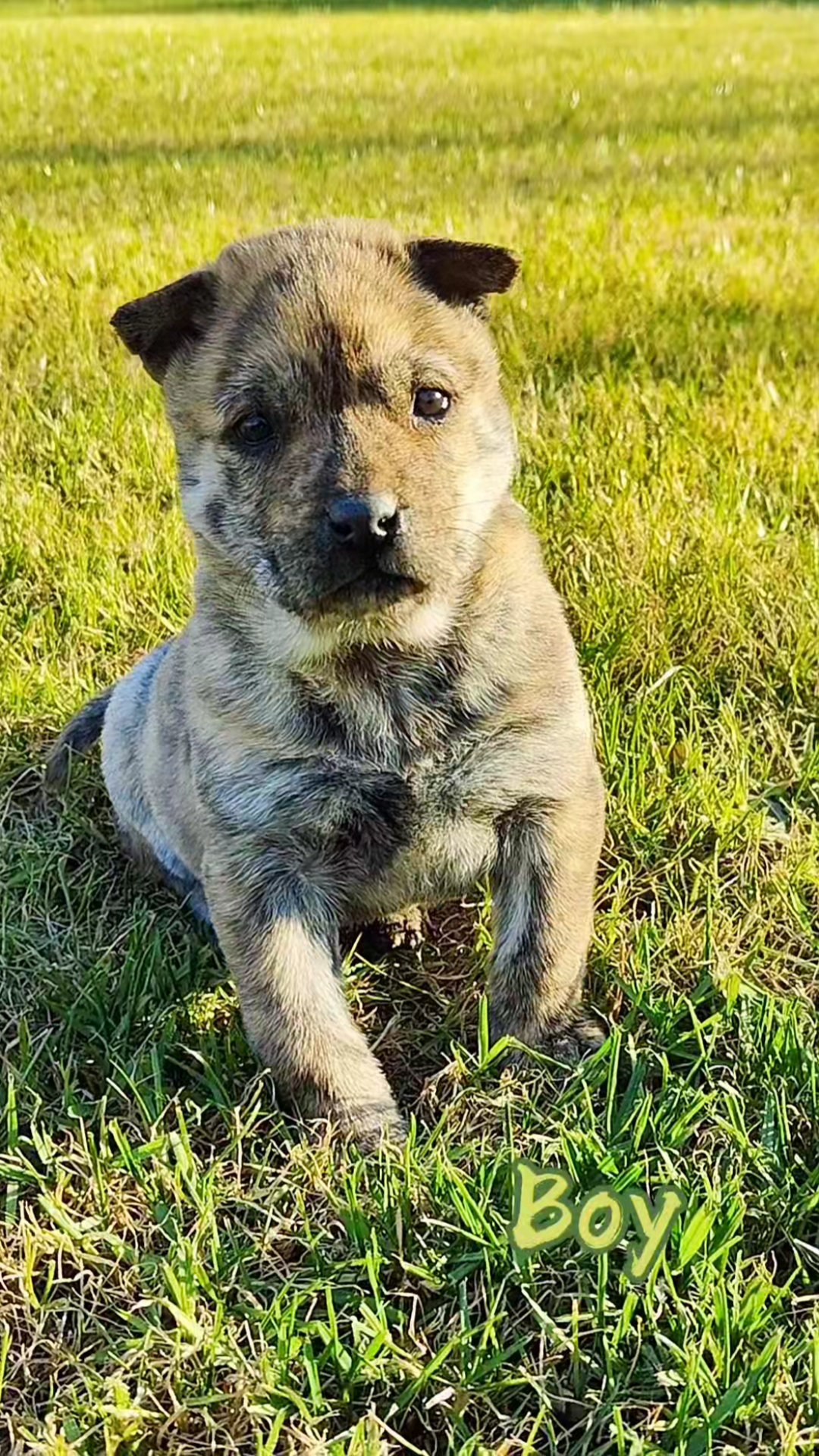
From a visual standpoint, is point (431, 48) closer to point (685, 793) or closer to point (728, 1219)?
point (685, 793)

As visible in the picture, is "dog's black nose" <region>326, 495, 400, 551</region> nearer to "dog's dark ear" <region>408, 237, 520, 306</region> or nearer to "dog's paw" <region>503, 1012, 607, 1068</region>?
"dog's dark ear" <region>408, 237, 520, 306</region>

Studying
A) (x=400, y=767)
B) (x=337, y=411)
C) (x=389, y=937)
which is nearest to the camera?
(x=337, y=411)

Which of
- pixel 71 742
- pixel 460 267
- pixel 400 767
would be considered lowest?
pixel 71 742

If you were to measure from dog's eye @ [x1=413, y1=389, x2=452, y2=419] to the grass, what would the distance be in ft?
3.12

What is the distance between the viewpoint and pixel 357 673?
222 centimetres

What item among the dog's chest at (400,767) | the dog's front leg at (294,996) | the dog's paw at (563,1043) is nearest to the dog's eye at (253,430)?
the dog's chest at (400,767)

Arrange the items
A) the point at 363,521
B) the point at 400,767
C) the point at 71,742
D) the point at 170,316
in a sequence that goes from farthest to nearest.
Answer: the point at 71,742
the point at 170,316
the point at 400,767
the point at 363,521

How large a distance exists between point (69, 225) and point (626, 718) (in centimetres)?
414

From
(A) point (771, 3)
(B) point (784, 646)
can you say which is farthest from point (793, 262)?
(A) point (771, 3)

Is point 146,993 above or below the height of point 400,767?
below

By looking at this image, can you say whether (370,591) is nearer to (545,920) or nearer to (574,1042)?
(545,920)

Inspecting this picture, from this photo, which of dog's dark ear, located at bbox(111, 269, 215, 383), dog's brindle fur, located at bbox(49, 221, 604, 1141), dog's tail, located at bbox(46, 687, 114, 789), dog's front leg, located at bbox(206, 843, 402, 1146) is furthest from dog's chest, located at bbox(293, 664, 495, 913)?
dog's tail, located at bbox(46, 687, 114, 789)

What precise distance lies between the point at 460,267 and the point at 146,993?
4.42 ft

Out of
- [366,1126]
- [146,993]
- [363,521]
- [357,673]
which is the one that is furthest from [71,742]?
[363,521]
